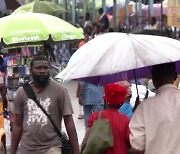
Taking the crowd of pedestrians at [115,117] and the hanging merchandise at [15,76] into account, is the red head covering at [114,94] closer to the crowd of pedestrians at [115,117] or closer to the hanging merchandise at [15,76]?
the crowd of pedestrians at [115,117]

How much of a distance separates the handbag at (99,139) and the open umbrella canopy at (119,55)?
1.40ft

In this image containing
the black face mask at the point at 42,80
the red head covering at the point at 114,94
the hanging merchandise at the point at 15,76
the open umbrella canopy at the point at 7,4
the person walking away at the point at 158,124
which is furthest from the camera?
the open umbrella canopy at the point at 7,4

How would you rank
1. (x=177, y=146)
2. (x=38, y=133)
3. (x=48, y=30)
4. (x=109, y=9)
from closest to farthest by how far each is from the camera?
(x=177, y=146)
(x=38, y=133)
(x=48, y=30)
(x=109, y=9)

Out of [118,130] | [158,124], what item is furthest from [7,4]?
[158,124]

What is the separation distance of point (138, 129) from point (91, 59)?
0.61 m

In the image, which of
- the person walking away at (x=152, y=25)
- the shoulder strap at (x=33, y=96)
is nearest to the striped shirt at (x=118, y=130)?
the shoulder strap at (x=33, y=96)

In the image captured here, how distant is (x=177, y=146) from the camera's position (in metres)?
4.41

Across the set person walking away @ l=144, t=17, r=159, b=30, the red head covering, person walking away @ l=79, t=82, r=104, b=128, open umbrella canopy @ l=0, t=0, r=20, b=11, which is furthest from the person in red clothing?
person walking away @ l=144, t=17, r=159, b=30

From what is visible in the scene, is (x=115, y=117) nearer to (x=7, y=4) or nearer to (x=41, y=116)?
(x=41, y=116)

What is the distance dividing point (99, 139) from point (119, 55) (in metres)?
0.65

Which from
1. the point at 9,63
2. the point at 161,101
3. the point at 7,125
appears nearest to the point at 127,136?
the point at 161,101

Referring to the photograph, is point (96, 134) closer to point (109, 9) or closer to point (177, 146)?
point (177, 146)

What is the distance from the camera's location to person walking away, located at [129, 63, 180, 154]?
4406 millimetres

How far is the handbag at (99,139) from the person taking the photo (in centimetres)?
480
